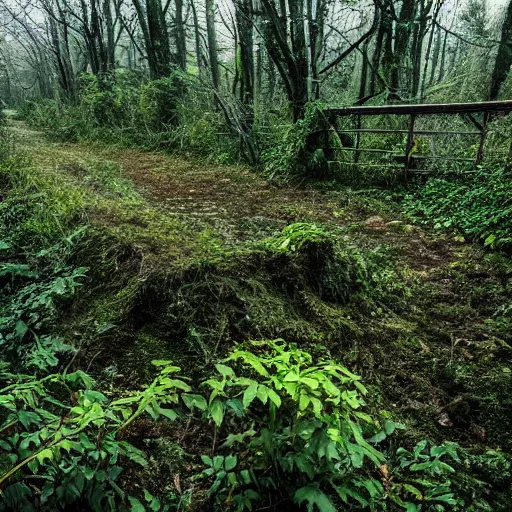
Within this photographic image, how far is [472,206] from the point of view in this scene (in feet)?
14.4

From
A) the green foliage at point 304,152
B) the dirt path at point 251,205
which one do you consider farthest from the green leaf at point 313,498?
the green foliage at point 304,152

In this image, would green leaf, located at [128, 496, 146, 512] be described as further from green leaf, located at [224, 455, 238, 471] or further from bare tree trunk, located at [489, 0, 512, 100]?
bare tree trunk, located at [489, 0, 512, 100]

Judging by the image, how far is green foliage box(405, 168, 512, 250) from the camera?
3.81 metres

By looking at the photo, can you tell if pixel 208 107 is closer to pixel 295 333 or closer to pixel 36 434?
pixel 295 333

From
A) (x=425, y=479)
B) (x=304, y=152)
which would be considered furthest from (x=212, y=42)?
(x=425, y=479)

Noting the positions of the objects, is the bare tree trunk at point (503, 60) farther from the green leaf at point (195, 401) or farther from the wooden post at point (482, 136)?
the green leaf at point (195, 401)

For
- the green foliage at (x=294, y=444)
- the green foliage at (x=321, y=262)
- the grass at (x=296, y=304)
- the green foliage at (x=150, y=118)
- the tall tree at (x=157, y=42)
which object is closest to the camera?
the green foliage at (x=294, y=444)

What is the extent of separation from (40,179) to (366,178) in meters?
4.30

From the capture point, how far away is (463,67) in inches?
394

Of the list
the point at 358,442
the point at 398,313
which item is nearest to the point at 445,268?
the point at 398,313

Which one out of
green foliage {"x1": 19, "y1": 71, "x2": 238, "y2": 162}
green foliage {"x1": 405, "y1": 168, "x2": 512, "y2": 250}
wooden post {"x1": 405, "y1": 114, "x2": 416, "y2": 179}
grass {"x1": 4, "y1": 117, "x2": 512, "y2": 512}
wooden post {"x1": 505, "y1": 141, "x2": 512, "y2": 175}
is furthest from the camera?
green foliage {"x1": 19, "y1": 71, "x2": 238, "y2": 162}

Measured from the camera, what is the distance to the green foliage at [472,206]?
3809 millimetres

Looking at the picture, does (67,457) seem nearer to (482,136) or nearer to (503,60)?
(482,136)

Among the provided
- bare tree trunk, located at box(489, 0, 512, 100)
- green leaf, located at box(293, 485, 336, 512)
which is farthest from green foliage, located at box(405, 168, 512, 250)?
bare tree trunk, located at box(489, 0, 512, 100)
